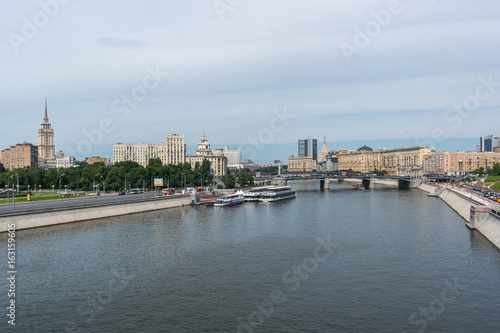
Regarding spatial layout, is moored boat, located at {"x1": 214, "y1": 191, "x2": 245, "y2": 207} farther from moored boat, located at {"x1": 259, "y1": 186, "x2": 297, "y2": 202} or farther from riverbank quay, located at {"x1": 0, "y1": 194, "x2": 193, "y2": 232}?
riverbank quay, located at {"x1": 0, "y1": 194, "x2": 193, "y2": 232}

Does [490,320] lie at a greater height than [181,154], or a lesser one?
lesser

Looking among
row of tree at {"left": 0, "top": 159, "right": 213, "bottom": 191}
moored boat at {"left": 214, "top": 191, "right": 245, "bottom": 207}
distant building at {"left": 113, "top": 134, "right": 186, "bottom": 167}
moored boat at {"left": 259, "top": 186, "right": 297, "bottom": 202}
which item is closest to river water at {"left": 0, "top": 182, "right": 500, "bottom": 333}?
moored boat at {"left": 214, "top": 191, "right": 245, "bottom": 207}

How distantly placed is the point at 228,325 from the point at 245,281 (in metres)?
6.28

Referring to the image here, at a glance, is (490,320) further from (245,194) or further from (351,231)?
(245,194)

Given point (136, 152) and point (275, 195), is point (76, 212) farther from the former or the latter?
point (136, 152)

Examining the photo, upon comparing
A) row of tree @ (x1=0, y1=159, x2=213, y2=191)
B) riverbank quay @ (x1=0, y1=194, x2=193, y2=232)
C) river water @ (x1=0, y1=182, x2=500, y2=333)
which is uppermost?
row of tree @ (x1=0, y1=159, x2=213, y2=191)

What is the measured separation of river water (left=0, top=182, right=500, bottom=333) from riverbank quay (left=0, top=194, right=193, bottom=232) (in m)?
1.71

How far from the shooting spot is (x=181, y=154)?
18262 cm

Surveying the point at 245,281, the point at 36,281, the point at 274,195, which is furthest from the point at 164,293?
the point at 274,195

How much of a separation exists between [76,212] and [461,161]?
170 m

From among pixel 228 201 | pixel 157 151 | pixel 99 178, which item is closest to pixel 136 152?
pixel 157 151

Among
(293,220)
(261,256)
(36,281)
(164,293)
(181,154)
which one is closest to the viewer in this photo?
(164,293)

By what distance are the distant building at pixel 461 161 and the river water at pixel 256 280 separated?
150 meters

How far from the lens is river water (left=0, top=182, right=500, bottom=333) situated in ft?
68.9
